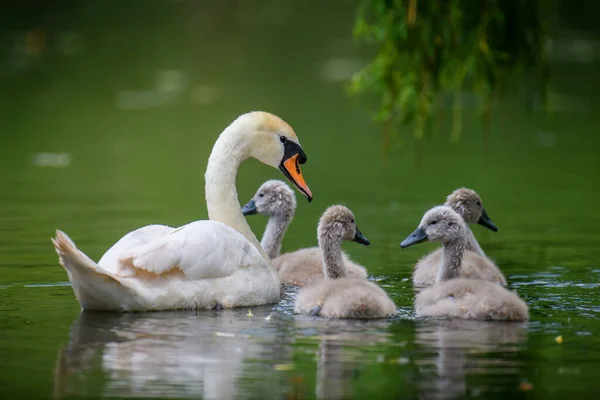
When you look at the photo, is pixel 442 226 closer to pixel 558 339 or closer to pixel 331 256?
pixel 331 256

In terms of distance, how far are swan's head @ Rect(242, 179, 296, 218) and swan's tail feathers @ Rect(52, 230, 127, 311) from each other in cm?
333

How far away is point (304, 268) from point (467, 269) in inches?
59.8

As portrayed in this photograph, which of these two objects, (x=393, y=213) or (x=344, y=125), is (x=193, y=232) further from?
(x=344, y=125)

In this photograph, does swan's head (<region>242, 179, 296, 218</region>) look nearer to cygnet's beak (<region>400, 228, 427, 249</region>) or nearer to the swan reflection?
cygnet's beak (<region>400, 228, 427, 249</region>)

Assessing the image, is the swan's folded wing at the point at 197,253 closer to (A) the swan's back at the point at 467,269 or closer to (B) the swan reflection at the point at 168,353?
(B) the swan reflection at the point at 168,353

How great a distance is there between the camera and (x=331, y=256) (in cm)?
1156

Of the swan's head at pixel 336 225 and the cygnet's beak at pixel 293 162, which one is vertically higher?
the cygnet's beak at pixel 293 162

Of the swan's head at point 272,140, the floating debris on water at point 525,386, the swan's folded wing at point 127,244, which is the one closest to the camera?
the floating debris on water at point 525,386

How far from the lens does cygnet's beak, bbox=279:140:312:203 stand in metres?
11.9

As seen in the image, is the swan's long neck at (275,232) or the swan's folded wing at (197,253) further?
the swan's long neck at (275,232)

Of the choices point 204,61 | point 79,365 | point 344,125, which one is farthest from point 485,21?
point 204,61

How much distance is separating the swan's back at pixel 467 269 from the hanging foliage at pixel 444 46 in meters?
1.10

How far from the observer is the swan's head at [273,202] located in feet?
44.4

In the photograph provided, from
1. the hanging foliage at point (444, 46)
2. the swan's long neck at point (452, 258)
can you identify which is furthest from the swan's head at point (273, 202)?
the swan's long neck at point (452, 258)
